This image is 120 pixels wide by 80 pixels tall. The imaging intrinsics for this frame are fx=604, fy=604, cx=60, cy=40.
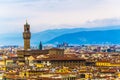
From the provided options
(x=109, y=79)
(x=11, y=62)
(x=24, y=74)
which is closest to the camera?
(x=109, y=79)

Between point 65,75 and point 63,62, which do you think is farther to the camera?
point 63,62

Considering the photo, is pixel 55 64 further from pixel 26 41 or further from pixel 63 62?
pixel 26 41

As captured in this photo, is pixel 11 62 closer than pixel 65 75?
No

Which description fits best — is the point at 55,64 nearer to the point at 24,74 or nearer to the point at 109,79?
the point at 24,74

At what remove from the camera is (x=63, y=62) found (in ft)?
319

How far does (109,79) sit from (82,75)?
9.36m

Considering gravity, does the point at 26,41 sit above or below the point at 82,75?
above

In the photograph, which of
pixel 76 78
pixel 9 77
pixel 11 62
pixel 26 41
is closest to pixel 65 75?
pixel 76 78

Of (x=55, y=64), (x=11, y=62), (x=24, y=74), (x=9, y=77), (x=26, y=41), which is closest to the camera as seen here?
(x=9, y=77)

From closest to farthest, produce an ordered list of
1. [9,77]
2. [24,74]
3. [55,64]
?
[9,77] → [24,74] → [55,64]

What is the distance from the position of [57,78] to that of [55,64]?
37722 mm

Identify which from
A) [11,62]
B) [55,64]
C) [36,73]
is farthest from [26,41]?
[36,73]

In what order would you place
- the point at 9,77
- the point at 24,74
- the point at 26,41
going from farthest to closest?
1. the point at 26,41
2. the point at 24,74
3. the point at 9,77

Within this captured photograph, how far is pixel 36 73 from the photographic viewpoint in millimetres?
70250
